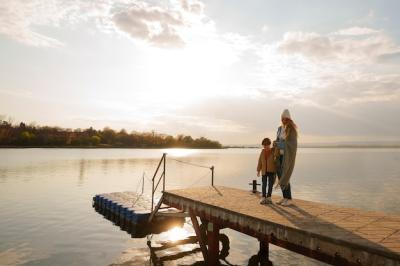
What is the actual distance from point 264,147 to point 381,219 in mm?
4266

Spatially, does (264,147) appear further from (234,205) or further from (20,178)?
(20,178)

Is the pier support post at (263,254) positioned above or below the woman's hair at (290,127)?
below

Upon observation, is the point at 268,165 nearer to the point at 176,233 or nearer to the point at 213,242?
the point at 213,242

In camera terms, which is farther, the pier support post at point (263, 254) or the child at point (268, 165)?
the pier support post at point (263, 254)

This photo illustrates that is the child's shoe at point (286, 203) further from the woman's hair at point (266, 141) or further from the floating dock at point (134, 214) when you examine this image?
the floating dock at point (134, 214)

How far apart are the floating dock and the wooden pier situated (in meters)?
3.71

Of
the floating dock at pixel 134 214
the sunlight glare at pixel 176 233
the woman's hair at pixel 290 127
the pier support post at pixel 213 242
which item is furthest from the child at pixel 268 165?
the sunlight glare at pixel 176 233

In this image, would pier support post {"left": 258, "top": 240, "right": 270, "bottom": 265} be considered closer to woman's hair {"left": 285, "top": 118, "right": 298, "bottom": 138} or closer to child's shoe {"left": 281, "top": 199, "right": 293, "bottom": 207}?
child's shoe {"left": 281, "top": 199, "right": 293, "bottom": 207}

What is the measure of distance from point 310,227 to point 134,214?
1419cm

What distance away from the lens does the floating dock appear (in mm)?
19672

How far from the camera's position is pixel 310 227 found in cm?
812

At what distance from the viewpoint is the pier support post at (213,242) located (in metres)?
12.7

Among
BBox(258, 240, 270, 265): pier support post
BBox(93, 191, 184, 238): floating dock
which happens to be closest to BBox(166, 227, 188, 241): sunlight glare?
BBox(93, 191, 184, 238): floating dock

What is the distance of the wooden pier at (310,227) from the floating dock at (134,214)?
146 inches
